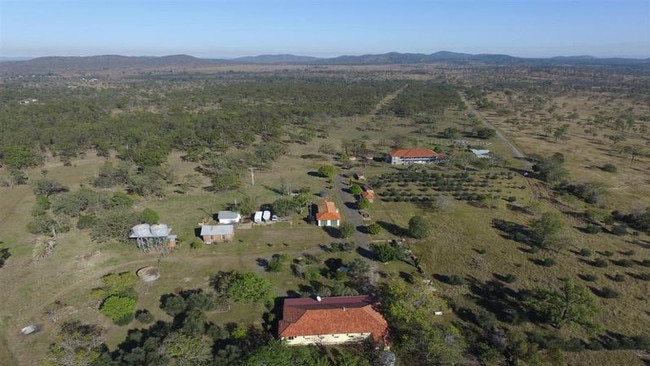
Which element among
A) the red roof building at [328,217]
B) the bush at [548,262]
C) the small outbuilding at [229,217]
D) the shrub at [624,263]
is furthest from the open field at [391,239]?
the small outbuilding at [229,217]

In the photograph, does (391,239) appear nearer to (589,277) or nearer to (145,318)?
(589,277)

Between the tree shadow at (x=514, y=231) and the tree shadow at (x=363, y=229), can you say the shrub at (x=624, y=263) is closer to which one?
the tree shadow at (x=514, y=231)

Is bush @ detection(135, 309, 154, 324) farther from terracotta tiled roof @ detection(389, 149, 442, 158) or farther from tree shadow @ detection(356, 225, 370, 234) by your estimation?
terracotta tiled roof @ detection(389, 149, 442, 158)

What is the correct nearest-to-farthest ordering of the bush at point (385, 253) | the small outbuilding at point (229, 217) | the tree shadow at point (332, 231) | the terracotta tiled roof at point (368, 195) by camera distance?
1. the bush at point (385, 253)
2. the tree shadow at point (332, 231)
3. the small outbuilding at point (229, 217)
4. the terracotta tiled roof at point (368, 195)

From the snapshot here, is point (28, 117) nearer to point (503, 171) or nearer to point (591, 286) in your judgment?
point (503, 171)

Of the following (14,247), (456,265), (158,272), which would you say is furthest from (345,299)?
(14,247)

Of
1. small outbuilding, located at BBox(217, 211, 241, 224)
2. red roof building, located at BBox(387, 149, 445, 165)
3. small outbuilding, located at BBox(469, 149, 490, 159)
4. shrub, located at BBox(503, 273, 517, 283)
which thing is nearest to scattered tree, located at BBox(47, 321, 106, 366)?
small outbuilding, located at BBox(217, 211, 241, 224)
